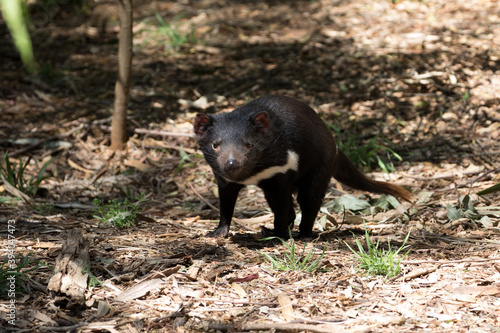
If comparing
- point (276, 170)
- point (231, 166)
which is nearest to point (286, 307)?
point (231, 166)

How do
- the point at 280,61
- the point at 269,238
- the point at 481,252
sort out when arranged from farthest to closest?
the point at 280,61
the point at 269,238
the point at 481,252

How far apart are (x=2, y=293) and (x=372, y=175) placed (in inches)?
125

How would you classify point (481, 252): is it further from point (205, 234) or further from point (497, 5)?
point (497, 5)

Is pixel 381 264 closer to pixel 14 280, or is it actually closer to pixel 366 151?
pixel 14 280

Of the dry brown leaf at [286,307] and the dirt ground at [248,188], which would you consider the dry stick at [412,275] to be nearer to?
the dirt ground at [248,188]

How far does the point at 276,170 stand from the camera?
3412mm

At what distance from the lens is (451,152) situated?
4922mm

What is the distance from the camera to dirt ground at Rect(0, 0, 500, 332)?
2506 millimetres

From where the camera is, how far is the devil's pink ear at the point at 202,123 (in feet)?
11.2

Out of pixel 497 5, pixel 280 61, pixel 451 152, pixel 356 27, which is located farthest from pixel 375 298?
pixel 497 5

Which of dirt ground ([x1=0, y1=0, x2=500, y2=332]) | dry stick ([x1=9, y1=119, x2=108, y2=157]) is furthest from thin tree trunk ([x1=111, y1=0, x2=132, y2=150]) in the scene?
dry stick ([x1=9, y1=119, x2=108, y2=157])

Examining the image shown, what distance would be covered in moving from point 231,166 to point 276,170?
0.38m

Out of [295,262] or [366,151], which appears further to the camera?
[366,151]

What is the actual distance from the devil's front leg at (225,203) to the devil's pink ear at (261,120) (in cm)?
46
